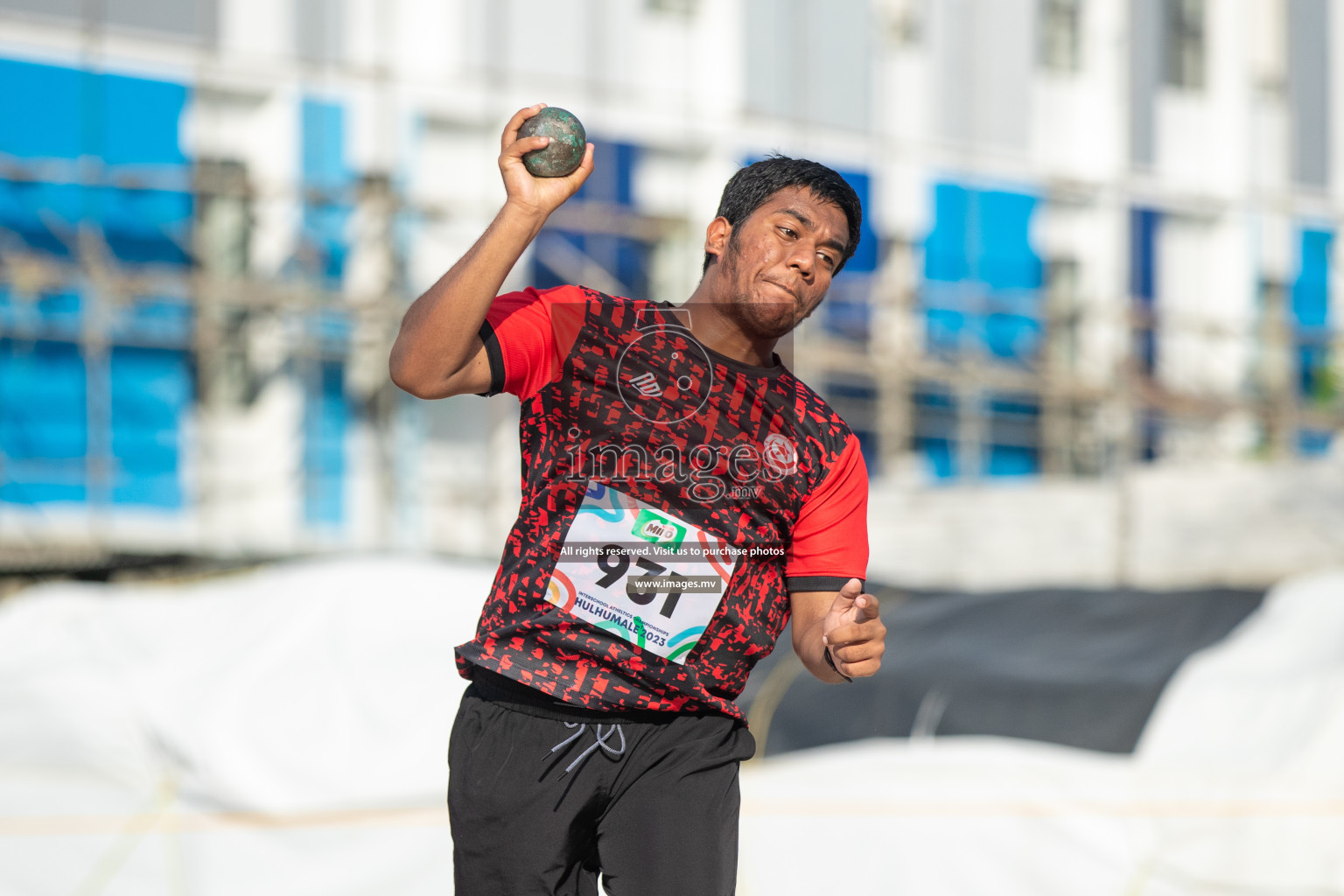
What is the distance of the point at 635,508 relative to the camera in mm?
1824

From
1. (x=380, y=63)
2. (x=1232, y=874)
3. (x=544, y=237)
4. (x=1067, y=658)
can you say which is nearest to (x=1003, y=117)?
(x=544, y=237)

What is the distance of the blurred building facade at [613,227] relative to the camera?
10484mm

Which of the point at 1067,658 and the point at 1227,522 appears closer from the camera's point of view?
the point at 1067,658

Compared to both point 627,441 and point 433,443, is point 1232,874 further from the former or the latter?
point 433,443

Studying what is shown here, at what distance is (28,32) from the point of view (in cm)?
1030

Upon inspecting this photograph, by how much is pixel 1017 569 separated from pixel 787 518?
9082 millimetres

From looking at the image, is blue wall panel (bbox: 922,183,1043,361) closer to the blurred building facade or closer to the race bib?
the blurred building facade

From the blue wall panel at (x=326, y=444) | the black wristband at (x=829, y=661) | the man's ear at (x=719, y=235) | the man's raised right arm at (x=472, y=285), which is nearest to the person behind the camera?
the man's raised right arm at (x=472, y=285)

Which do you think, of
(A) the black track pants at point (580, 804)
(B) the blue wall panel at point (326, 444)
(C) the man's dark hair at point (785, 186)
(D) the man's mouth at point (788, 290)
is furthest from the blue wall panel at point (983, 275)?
(A) the black track pants at point (580, 804)

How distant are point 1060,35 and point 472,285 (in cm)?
1346

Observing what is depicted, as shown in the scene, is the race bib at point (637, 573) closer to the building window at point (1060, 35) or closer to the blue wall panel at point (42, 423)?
the blue wall panel at point (42, 423)

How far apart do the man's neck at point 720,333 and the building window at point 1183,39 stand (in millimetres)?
13492

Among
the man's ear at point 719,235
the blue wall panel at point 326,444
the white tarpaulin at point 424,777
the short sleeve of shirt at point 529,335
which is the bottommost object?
the white tarpaulin at point 424,777

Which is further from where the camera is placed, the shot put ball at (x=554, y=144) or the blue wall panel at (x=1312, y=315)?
the blue wall panel at (x=1312, y=315)
